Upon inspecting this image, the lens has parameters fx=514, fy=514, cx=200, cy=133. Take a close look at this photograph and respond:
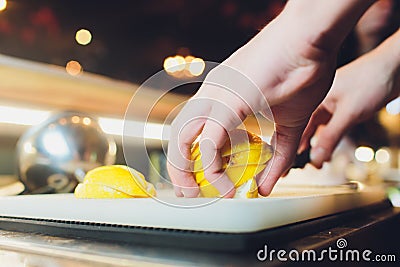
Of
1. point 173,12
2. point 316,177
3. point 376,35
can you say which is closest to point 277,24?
point 316,177

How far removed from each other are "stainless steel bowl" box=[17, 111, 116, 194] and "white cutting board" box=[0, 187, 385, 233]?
0.60 metres

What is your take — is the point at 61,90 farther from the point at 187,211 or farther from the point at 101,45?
the point at 187,211

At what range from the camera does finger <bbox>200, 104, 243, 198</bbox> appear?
510 mm

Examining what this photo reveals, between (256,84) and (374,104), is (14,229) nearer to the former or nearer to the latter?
(256,84)

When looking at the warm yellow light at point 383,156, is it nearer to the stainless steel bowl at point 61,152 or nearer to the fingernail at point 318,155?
the stainless steel bowl at point 61,152

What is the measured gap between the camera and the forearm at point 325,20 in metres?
0.45

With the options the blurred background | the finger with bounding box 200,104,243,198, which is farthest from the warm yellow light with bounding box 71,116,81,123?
the finger with bounding box 200,104,243,198

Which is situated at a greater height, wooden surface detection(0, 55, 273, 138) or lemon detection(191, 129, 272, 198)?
wooden surface detection(0, 55, 273, 138)

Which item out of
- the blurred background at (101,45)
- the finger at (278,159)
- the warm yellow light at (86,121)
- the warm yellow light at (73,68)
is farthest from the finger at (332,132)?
the warm yellow light at (73,68)

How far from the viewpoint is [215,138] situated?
0.52 meters

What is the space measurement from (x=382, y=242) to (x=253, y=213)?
11.5 inches

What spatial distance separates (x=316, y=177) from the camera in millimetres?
1004

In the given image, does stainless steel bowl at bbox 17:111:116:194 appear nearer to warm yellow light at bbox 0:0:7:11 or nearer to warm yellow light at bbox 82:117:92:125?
warm yellow light at bbox 82:117:92:125

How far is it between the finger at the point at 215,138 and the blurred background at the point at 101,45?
1189 mm
